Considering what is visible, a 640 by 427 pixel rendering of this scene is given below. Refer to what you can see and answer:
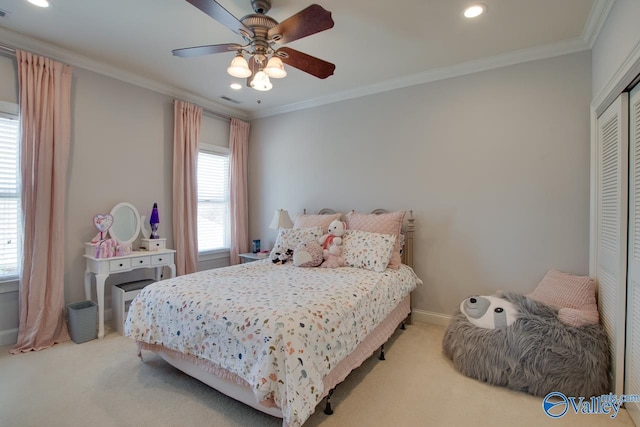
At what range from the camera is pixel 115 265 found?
304 cm

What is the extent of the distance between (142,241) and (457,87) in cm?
Answer: 386

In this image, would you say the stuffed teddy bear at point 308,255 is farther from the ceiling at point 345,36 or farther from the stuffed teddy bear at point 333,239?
the ceiling at point 345,36

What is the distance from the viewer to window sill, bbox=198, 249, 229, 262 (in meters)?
4.27

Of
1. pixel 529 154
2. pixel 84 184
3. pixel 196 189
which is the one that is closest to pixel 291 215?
pixel 196 189

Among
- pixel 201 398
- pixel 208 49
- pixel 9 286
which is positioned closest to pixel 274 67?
pixel 208 49

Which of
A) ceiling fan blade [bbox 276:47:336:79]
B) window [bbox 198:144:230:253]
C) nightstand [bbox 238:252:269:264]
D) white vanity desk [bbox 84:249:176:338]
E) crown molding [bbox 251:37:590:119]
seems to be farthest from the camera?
window [bbox 198:144:230:253]

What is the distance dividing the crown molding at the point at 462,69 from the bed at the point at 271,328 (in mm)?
2180

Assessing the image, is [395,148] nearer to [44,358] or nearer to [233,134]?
[233,134]

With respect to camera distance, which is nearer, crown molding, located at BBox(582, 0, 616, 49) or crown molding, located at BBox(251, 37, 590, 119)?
crown molding, located at BBox(582, 0, 616, 49)

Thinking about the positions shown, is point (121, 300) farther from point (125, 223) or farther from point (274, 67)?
point (274, 67)

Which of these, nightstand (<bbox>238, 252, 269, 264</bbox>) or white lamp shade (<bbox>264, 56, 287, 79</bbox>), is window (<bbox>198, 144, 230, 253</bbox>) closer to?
nightstand (<bbox>238, 252, 269, 264</bbox>)

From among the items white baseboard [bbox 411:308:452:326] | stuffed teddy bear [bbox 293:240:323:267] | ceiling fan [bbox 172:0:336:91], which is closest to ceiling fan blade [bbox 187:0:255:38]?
ceiling fan [bbox 172:0:336:91]

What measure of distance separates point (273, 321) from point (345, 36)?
7.74 feet

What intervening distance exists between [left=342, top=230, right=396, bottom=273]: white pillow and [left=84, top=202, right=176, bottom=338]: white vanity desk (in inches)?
80.3
